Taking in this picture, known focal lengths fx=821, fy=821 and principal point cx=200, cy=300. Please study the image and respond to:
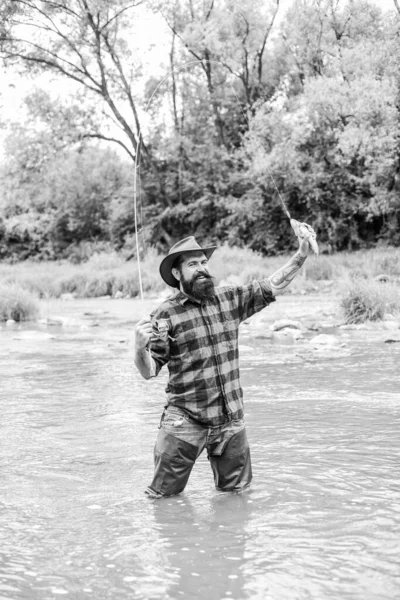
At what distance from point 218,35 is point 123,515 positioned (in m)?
29.0

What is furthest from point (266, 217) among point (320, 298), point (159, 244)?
point (320, 298)

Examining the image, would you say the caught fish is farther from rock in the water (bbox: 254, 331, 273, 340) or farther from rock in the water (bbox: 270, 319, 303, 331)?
rock in the water (bbox: 270, 319, 303, 331)

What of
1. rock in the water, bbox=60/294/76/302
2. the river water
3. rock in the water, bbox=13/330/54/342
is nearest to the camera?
the river water

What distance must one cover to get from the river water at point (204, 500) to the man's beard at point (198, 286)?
240 mm

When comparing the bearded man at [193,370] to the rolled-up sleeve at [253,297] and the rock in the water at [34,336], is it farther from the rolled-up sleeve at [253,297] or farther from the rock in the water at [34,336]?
the rock in the water at [34,336]

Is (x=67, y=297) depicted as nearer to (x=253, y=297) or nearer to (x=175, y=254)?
(x=253, y=297)

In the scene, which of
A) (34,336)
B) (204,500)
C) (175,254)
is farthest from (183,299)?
(34,336)

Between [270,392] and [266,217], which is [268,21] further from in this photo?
[270,392]

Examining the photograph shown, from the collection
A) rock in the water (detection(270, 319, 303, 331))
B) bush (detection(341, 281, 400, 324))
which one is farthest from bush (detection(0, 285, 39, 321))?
bush (detection(341, 281, 400, 324))

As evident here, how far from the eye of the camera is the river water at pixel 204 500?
10.4ft

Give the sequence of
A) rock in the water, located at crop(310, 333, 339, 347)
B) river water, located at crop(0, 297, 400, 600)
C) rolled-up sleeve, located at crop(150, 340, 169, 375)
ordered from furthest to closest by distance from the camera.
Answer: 1. rock in the water, located at crop(310, 333, 339, 347)
2. rolled-up sleeve, located at crop(150, 340, 169, 375)
3. river water, located at crop(0, 297, 400, 600)

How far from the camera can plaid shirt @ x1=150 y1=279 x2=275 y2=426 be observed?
401cm

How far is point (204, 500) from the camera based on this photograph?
425 cm

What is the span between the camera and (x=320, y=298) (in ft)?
59.8
